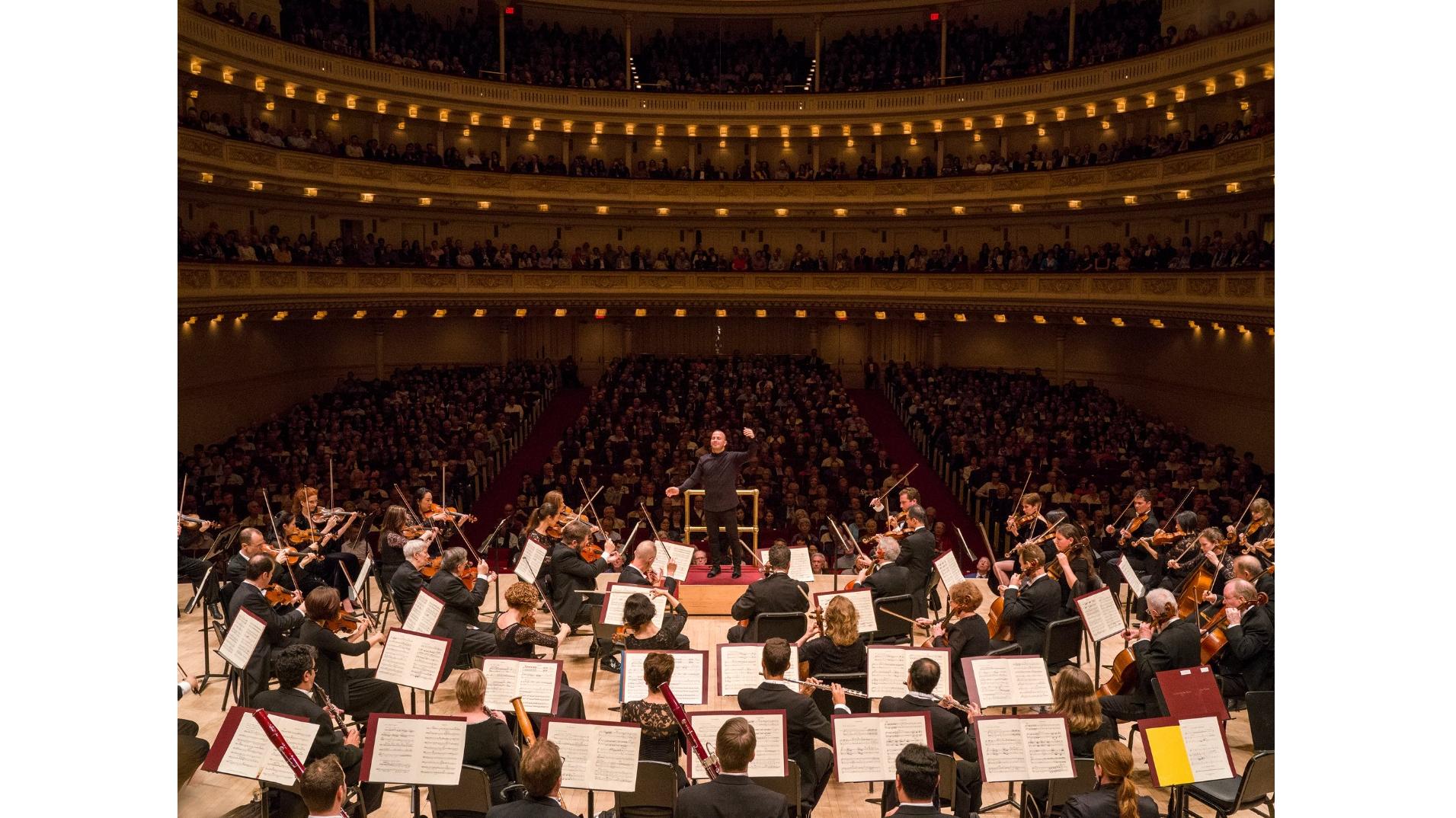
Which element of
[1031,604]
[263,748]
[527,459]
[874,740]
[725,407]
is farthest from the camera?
[725,407]

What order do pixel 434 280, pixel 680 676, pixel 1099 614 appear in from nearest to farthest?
pixel 680 676, pixel 1099 614, pixel 434 280

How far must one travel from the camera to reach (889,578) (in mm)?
11711

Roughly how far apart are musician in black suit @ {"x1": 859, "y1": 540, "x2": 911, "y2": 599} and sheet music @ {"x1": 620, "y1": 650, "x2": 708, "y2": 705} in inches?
135

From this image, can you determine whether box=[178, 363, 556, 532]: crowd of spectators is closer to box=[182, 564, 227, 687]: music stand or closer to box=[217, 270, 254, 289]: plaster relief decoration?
box=[217, 270, 254, 289]: plaster relief decoration

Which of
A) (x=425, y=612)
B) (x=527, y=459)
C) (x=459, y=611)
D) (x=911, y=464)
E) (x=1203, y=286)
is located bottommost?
(x=459, y=611)

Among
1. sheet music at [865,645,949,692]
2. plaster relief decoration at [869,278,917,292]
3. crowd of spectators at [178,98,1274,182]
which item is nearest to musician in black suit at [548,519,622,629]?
sheet music at [865,645,949,692]

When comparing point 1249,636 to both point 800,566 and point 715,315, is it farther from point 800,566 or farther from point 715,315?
point 715,315

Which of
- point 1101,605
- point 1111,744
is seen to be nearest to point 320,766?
point 1111,744

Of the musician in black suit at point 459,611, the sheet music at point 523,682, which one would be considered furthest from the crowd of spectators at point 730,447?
the sheet music at point 523,682

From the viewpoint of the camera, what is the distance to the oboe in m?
7.32

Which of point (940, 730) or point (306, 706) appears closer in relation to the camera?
point (306, 706)

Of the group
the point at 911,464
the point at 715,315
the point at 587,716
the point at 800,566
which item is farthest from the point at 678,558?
the point at 715,315

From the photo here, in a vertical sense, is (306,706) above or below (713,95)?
below

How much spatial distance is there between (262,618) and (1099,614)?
6991 millimetres
